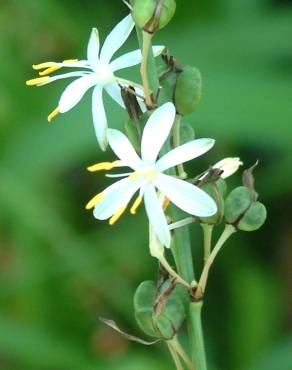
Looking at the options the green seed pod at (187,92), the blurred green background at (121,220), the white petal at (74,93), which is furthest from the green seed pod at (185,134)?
the blurred green background at (121,220)

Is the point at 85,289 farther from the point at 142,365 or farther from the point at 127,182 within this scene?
the point at 127,182

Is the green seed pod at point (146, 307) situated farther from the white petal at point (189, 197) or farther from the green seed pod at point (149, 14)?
the green seed pod at point (149, 14)

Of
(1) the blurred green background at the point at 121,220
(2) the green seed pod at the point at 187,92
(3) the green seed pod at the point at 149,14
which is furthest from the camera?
(1) the blurred green background at the point at 121,220

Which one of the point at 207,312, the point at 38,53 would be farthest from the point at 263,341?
the point at 38,53

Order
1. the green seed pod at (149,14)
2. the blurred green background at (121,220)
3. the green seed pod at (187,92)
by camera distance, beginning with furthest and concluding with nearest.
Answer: the blurred green background at (121,220), the green seed pod at (187,92), the green seed pod at (149,14)

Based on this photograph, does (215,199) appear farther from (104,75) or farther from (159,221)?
(104,75)

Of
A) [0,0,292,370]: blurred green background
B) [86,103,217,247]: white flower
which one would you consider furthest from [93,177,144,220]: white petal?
[0,0,292,370]: blurred green background
